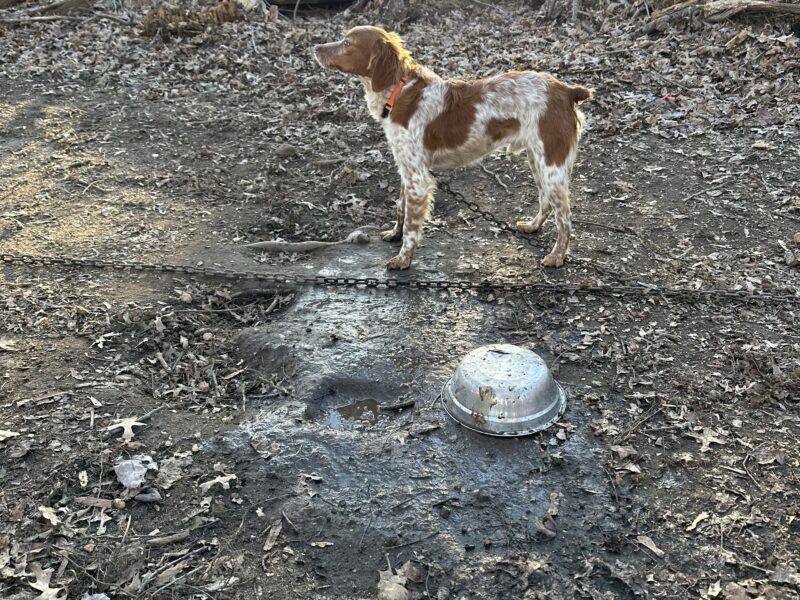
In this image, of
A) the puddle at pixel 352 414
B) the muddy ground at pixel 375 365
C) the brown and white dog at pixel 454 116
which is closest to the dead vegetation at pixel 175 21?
the muddy ground at pixel 375 365

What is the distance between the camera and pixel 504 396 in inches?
156

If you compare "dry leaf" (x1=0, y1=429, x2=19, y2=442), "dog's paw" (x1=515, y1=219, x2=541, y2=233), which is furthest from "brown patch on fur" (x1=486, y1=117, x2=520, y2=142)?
"dry leaf" (x1=0, y1=429, x2=19, y2=442)

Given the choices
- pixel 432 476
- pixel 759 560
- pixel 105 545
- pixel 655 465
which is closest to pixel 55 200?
pixel 105 545

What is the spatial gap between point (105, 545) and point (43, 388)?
1357 mm

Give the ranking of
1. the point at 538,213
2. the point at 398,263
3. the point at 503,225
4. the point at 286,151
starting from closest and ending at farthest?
1. the point at 398,263
2. the point at 503,225
3. the point at 538,213
4. the point at 286,151

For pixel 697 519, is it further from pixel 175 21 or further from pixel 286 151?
pixel 175 21

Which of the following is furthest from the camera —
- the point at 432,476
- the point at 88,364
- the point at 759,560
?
the point at 88,364

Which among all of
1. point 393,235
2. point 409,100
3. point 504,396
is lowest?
point 393,235

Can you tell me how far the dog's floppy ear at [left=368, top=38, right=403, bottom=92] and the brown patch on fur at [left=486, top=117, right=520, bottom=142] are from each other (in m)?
0.83

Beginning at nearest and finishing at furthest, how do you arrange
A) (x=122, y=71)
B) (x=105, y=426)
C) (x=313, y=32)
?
(x=105, y=426), (x=122, y=71), (x=313, y=32)

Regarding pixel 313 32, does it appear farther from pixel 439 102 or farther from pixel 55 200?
pixel 439 102

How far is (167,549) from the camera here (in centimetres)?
333

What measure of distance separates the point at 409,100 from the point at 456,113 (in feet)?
1.29

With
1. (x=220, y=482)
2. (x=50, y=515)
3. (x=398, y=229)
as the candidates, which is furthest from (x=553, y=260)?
(x=50, y=515)
